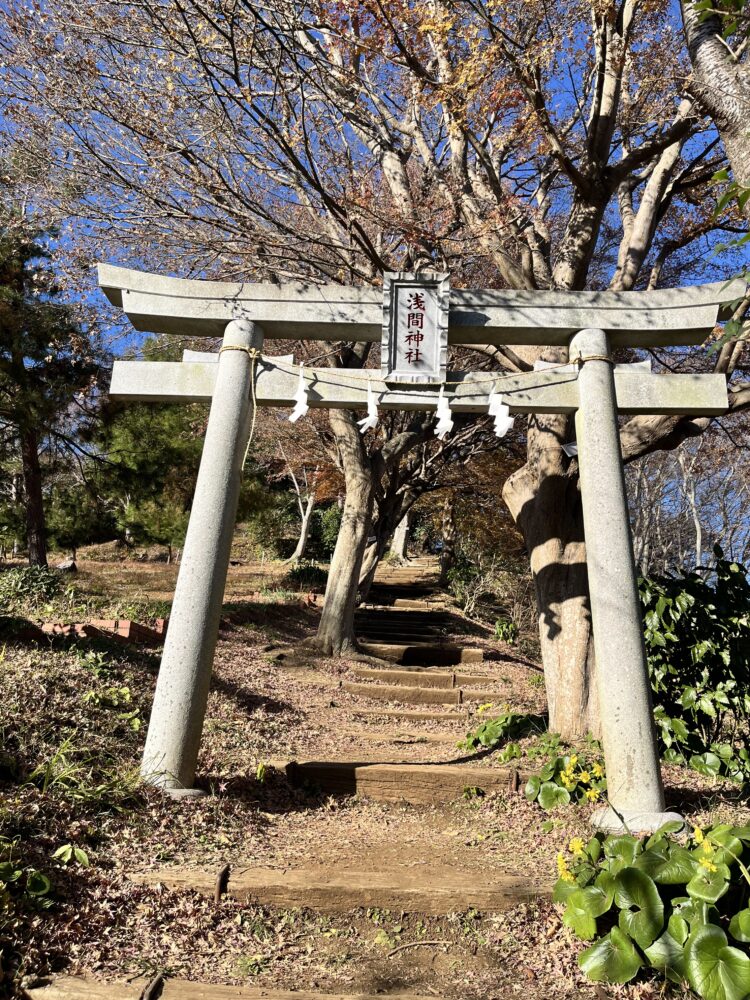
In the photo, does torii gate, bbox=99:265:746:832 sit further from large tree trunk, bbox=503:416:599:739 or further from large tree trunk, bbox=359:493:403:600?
large tree trunk, bbox=359:493:403:600

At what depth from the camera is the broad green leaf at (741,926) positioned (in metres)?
2.20

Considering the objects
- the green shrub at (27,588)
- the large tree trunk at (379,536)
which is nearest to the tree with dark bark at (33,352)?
the green shrub at (27,588)

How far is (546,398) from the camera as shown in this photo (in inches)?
177

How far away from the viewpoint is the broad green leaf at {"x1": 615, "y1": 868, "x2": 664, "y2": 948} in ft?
7.86

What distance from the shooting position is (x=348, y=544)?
31.3 feet

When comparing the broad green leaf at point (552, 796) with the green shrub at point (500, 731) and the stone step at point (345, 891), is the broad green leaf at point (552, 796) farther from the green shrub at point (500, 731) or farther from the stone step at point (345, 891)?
the green shrub at point (500, 731)

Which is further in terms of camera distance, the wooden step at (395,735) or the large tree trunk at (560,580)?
the wooden step at (395,735)

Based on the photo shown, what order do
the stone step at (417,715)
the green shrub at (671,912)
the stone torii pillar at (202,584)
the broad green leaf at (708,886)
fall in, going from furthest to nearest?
the stone step at (417,715) → the stone torii pillar at (202,584) → the broad green leaf at (708,886) → the green shrub at (671,912)

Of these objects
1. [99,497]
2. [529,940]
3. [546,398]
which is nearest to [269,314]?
[546,398]

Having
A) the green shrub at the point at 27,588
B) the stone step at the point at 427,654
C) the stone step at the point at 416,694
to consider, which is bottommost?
the stone step at the point at 416,694

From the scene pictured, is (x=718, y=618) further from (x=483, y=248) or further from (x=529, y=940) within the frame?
(x=483, y=248)

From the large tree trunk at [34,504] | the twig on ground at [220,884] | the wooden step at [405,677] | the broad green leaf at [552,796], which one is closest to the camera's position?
the twig on ground at [220,884]

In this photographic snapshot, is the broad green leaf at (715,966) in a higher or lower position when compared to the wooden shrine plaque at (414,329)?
lower

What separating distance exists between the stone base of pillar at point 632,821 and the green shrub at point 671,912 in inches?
33.6
